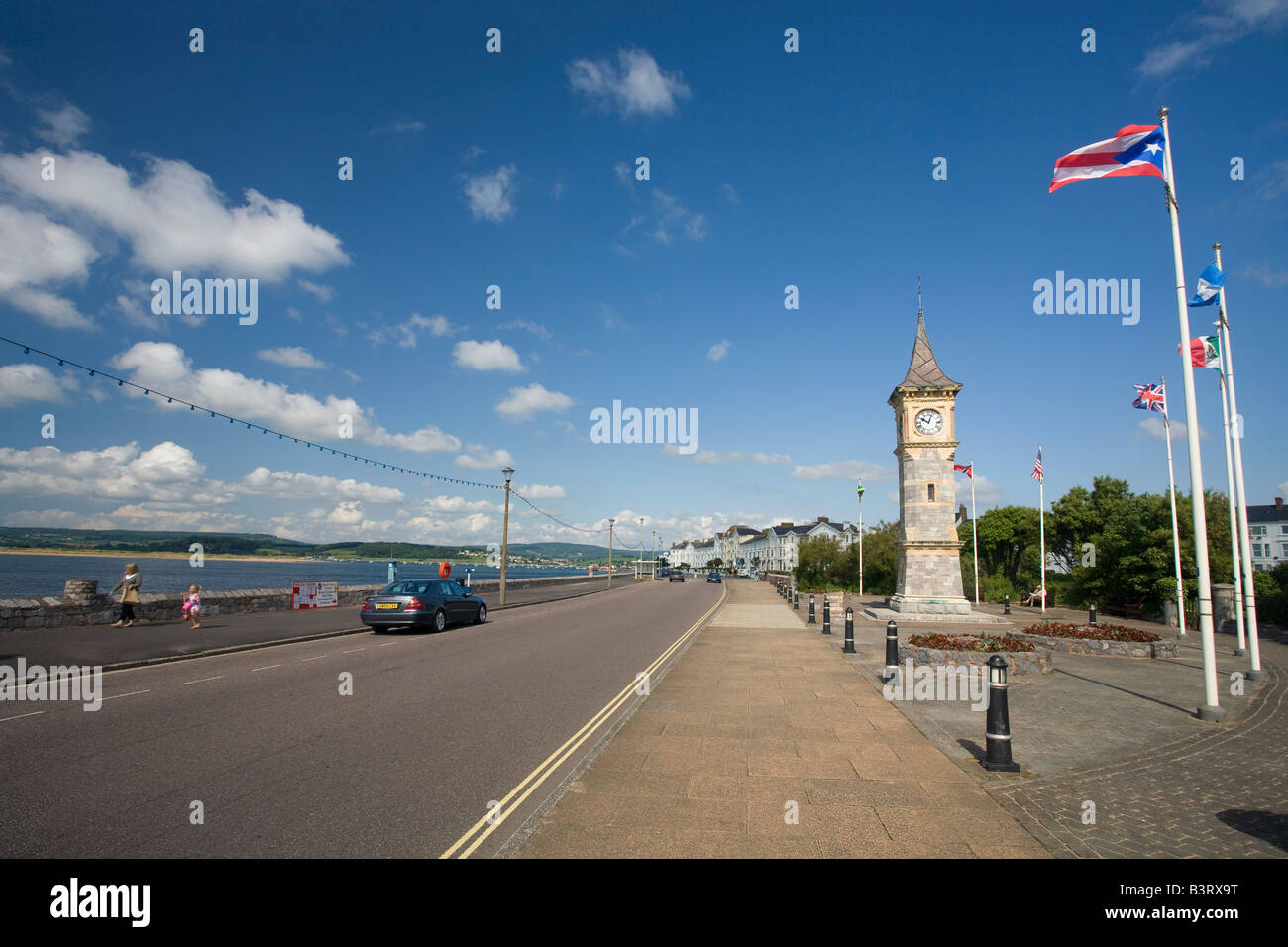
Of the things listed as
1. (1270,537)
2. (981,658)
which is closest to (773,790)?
(981,658)

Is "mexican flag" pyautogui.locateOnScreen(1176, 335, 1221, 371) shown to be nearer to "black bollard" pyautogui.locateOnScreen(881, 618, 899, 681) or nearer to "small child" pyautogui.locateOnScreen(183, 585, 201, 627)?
"black bollard" pyautogui.locateOnScreen(881, 618, 899, 681)

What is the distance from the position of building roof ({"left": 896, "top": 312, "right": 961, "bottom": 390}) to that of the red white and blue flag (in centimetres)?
1696

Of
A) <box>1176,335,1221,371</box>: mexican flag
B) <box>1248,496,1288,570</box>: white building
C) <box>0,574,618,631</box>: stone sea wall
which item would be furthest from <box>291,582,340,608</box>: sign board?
<box>1248,496,1288,570</box>: white building

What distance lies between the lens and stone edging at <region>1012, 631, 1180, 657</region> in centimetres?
1564

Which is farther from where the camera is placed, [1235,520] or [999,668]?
[1235,520]

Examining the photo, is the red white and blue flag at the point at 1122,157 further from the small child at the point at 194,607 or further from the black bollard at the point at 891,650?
the small child at the point at 194,607

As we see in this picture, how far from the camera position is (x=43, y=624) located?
15492mm

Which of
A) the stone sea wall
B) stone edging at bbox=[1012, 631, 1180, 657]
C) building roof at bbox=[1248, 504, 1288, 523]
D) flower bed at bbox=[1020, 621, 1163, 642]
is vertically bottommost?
stone edging at bbox=[1012, 631, 1180, 657]

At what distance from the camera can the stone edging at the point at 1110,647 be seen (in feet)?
51.3

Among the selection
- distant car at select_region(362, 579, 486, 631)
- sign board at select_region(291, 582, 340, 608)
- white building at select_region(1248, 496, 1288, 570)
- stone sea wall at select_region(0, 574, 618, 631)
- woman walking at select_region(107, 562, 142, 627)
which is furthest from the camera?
white building at select_region(1248, 496, 1288, 570)

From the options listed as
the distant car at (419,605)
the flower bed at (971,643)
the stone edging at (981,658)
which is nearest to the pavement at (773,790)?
the stone edging at (981,658)
